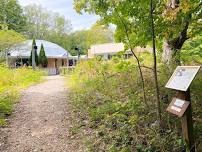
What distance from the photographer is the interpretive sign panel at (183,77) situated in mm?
3887

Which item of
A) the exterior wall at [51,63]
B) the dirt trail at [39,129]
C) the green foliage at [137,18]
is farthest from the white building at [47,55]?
the green foliage at [137,18]

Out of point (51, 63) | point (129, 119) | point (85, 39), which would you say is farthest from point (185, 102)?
point (85, 39)

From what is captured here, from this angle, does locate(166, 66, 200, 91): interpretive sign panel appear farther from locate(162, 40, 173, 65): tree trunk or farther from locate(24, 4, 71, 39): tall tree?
locate(24, 4, 71, 39): tall tree

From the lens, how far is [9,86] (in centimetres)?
1356

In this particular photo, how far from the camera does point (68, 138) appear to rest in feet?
19.1

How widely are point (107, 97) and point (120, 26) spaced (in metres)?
2.75

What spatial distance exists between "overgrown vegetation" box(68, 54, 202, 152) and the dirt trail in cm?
30

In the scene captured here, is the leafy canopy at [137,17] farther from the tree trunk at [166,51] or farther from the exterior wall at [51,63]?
the exterior wall at [51,63]

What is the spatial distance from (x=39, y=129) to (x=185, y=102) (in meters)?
3.43

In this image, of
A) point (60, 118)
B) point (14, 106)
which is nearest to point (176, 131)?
point (60, 118)

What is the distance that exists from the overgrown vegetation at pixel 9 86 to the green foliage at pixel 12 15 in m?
31.7

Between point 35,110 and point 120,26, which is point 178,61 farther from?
point 35,110

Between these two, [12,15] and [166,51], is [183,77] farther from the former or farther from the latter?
[12,15]

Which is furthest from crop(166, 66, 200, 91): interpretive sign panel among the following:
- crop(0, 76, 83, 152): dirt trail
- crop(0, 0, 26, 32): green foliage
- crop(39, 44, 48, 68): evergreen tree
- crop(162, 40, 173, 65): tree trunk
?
crop(0, 0, 26, 32): green foliage
